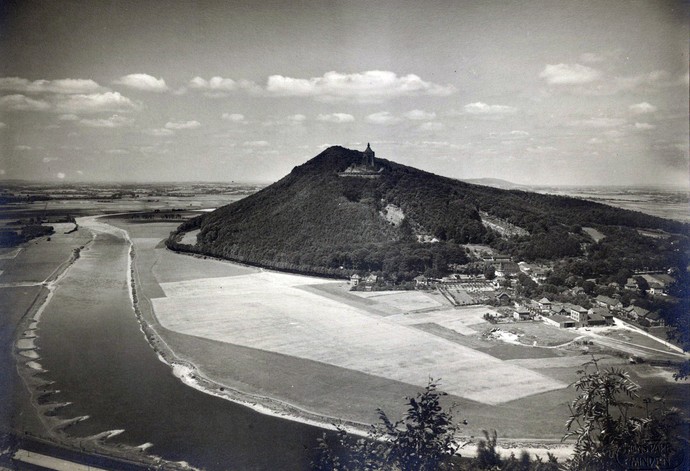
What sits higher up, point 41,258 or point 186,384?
point 41,258

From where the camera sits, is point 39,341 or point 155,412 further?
point 39,341

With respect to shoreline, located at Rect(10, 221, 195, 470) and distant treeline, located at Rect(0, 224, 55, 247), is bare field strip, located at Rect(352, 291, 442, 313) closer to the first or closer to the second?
shoreline, located at Rect(10, 221, 195, 470)

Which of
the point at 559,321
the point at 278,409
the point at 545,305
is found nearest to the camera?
the point at 278,409

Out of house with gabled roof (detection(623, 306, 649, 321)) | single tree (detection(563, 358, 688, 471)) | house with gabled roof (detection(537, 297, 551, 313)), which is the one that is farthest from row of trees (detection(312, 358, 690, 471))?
house with gabled roof (detection(537, 297, 551, 313))

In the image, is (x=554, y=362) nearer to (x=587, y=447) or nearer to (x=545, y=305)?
(x=545, y=305)

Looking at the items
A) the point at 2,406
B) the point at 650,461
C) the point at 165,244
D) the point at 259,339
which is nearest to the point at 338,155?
the point at 165,244

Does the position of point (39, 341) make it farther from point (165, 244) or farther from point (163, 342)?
point (165, 244)

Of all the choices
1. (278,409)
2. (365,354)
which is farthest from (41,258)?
(278,409)
